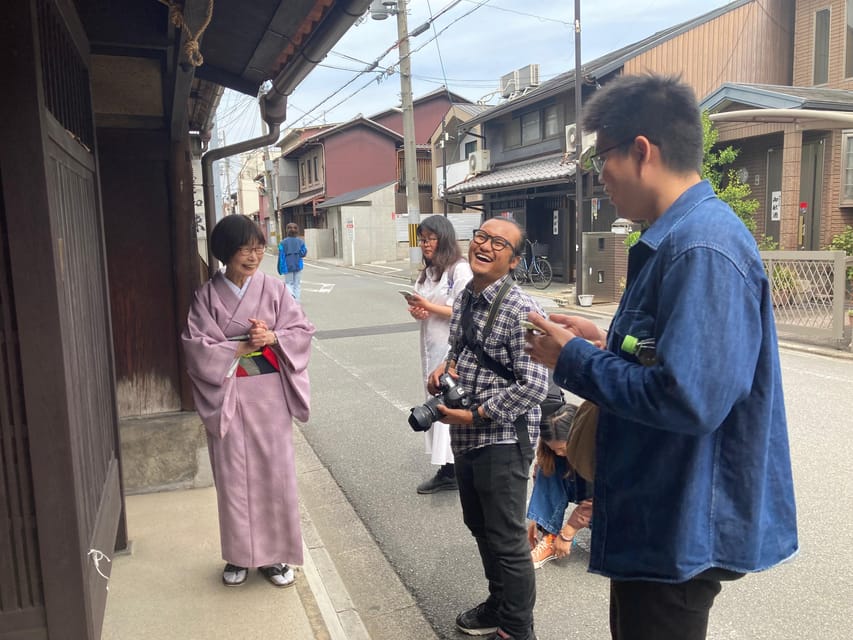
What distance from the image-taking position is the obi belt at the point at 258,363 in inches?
122

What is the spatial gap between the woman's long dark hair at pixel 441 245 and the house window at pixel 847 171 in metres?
12.1

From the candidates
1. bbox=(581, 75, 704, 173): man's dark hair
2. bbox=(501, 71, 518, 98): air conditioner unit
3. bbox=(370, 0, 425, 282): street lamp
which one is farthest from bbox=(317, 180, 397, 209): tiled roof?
bbox=(581, 75, 704, 173): man's dark hair

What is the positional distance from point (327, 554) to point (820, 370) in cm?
669

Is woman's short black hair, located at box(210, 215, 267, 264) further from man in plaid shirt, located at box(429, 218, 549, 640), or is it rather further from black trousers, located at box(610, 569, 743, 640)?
black trousers, located at box(610, 569, 743, 640)

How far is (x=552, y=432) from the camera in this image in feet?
10.5

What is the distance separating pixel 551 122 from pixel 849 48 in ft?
25.1

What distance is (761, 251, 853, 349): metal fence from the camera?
884 centimetres

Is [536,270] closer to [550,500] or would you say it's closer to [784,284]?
[784,284]

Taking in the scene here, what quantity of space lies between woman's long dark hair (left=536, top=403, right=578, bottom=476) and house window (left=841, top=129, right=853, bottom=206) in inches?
497

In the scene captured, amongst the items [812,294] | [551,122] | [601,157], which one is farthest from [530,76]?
[601,157]

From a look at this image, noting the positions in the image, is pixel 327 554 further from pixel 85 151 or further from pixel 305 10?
pixel 305 10

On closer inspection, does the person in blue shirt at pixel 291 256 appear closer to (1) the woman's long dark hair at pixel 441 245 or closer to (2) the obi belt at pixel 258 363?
(1) the woman's long dark hair at pixel 441 245

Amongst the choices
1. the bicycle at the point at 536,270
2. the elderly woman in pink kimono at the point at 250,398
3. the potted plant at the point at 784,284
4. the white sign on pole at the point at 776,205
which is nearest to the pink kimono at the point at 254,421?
the elderly woman in pink kimono at the point at 250,398

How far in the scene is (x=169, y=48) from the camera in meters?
3.26
